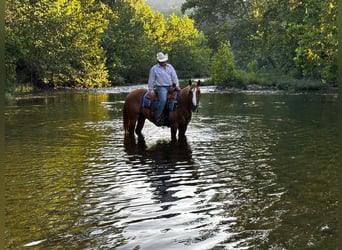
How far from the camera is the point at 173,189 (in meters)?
7.15

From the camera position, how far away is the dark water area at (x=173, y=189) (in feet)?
16.9

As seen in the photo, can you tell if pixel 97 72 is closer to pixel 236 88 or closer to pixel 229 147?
pixel 236 88

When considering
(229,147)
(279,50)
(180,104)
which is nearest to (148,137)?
(180,104)

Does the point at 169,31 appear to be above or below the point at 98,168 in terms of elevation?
above

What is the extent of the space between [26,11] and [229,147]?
29.4 m

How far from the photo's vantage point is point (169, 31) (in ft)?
247

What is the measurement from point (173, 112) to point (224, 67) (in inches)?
1079

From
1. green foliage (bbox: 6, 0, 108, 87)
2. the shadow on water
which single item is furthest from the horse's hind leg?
green foliage (bbox: 6, 0, 108, 87)

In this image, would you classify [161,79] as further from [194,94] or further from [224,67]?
[224,67]

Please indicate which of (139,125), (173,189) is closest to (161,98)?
(139,125)

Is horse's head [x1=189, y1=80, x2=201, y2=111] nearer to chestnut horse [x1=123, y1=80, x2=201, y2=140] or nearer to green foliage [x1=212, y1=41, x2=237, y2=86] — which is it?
chestnut horse [x1=123, y1=80, x2=201, y2=140]

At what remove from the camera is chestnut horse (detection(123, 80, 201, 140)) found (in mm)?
11445

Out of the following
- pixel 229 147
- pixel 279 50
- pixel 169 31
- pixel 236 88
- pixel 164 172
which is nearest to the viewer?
pixel 164 172

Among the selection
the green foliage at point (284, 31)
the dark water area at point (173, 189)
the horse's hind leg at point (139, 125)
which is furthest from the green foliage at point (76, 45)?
the dark water area at point (173, 189)
